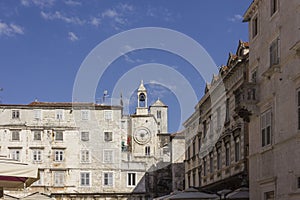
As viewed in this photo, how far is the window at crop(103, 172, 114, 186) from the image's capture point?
6103 centimetres

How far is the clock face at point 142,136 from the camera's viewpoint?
79688 mm

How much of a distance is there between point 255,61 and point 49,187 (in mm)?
42464

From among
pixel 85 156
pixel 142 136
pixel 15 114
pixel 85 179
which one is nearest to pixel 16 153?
pixel 15 114

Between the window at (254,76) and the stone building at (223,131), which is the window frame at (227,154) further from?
the window at (254,76)

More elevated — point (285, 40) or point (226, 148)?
point (285, 40)

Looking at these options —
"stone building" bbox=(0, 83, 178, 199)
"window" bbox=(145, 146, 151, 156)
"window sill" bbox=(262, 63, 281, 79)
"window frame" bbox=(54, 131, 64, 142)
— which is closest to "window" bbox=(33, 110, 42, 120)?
"stone building" bbox=(0, 83, 178, 199)

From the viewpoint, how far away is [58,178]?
6009 cm

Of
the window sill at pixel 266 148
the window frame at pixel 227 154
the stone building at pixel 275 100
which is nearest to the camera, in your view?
the stone building at pixel 275 100

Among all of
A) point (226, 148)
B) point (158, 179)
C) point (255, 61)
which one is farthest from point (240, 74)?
point (158, 179)

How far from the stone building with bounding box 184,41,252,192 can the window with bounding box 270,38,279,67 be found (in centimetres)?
191

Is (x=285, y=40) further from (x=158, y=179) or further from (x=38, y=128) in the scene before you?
(x=158, y=179)

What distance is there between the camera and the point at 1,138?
5919 centimetres

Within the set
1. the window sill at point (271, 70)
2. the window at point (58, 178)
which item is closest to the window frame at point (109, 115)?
the window at point (58, 178)

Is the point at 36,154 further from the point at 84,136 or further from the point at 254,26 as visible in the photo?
the point at 254,26
